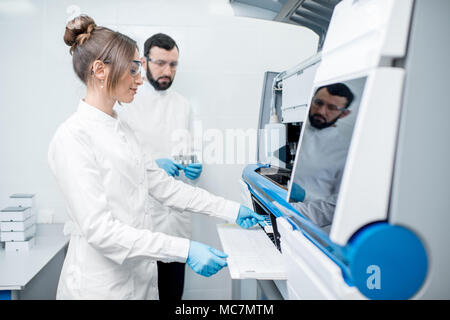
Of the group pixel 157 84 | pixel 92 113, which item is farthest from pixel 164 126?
pixel 92 113

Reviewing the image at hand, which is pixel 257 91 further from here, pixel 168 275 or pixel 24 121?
pixel 24 121

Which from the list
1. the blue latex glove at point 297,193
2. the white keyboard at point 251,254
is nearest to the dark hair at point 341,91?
the blue latex glove at point 297,193

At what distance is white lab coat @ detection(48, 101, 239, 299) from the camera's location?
97cm

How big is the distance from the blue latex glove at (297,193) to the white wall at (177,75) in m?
1.34

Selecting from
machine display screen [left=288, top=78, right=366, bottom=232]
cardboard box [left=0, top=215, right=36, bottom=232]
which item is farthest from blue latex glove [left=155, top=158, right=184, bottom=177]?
machine display screen [left=288, top=78, right=366, bottom=232]

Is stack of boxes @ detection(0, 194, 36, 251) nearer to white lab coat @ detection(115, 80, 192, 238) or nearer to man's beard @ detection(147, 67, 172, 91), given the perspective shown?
white lab coat @ detection(115, 80, 192, 238)

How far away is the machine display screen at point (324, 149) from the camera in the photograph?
69 cm

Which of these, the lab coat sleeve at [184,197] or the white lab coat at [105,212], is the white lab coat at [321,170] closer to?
the white lab coat at [105,212]

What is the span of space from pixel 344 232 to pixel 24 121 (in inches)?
Result: 84.1

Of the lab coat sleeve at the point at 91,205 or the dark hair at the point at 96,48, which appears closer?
the lab coat sleeve at the point at 91,205

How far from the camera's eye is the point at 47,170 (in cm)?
206

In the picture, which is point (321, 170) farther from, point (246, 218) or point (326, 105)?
point (246, 218)

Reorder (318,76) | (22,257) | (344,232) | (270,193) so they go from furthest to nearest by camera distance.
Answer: (22,257), (270,193), (318,76), (344,232)

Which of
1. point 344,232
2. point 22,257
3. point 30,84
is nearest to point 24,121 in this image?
point 30,84
